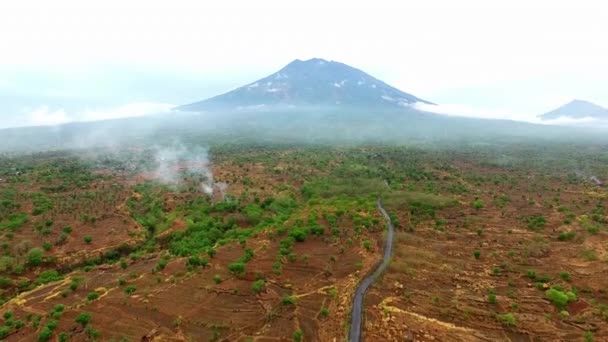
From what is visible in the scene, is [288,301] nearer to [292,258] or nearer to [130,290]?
[292,258]

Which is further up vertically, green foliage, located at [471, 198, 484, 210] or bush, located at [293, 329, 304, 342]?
green foliage, located at [471, 198, 484, 210]

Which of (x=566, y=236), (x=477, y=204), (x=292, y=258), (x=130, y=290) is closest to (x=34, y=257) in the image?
(x=130, y=290)

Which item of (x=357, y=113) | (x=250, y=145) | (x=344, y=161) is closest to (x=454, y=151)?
(x=344, y=161)

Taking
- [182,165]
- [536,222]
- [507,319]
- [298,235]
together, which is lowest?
[507,319]

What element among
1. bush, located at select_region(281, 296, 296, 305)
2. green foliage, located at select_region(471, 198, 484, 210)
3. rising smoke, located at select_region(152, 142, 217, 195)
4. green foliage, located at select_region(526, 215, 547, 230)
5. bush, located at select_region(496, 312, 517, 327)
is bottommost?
bush, located at select_region(496, 312, 517, 327)

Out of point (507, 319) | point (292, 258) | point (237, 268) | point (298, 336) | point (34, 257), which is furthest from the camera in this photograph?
point (292, 258)

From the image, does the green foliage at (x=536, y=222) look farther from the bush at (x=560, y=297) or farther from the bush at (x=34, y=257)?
the bush at (x=34, y=257)

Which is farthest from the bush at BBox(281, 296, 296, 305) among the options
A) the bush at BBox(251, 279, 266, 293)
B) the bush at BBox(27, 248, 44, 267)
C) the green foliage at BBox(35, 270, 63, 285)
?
the bush at BBox(27, 248, 44, 267)

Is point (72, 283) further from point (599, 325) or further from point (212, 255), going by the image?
point (599, 325)

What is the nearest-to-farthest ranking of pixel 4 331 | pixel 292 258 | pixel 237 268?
1. pixel 4 331
2. pixel 237 268
3. pixel 292 258

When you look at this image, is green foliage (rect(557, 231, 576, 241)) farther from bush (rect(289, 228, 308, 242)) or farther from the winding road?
bush (rect(289, 228, 308, 242))

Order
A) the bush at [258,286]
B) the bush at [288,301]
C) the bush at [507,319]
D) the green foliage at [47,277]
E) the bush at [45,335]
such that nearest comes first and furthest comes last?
the bush at [45,335] → the bush at [507,319] → the bush at [288,301] → the bush at [258,286] → the green foliage at [47,277]

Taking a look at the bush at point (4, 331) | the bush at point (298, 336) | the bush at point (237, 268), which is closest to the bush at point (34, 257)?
the bush at point (4, 331)
